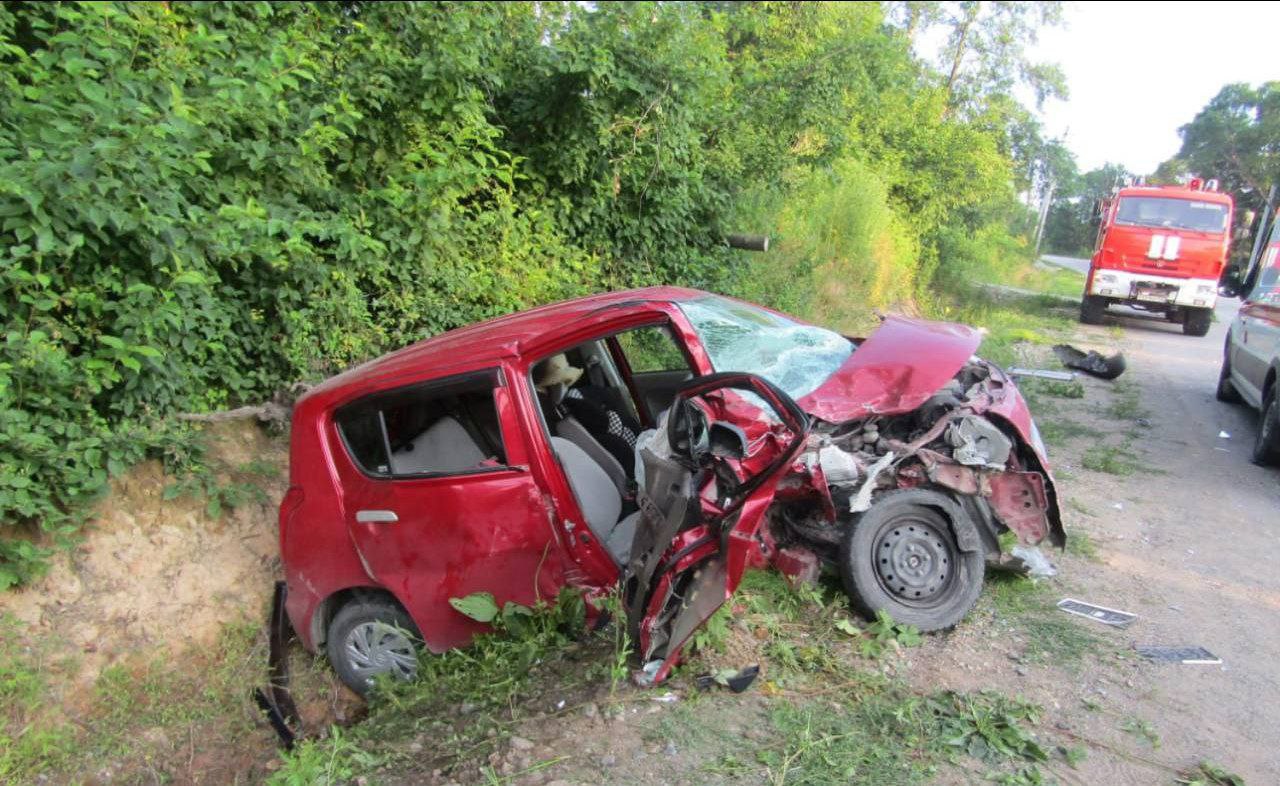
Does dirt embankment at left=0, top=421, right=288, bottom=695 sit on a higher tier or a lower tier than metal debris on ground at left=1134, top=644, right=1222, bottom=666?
lower

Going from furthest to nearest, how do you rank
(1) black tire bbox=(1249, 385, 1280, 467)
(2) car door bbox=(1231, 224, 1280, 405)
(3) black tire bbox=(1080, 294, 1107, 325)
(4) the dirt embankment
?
(3) black tire bbox=(1080, 294, 1107, 325) < (2) car door bbox=(1231, 224, 1280, 405) < (1) black tire bbox=(1249, 385, 1280, 467) < (4) the dirt embankment

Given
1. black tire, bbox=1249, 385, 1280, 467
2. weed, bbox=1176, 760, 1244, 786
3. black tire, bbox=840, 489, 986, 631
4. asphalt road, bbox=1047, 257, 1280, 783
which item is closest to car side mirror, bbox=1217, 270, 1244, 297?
Result: asphalt road, bbox=1047, 257, 1280, 783

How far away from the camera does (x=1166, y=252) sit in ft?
48.1

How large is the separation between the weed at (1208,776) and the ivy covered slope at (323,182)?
502 cm

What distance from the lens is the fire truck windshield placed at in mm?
14780

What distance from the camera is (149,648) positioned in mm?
4379

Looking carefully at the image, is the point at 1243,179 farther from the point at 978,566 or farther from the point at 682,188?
the point at 978,566

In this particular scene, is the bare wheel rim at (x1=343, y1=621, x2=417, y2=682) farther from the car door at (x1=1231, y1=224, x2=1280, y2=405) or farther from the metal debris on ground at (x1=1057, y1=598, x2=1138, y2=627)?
the car door at (x1=1231, y1=224, x2=1280, y2=405)

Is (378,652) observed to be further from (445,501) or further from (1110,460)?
(1110,460)

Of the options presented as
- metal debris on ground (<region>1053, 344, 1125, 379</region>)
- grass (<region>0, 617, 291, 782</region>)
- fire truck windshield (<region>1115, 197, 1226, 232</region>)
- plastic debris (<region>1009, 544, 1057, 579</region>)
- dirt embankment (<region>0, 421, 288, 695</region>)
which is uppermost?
fire truck windshield (<region>1115, 197, 1226, 232</region>)

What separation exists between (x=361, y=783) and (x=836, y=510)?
7.18ft

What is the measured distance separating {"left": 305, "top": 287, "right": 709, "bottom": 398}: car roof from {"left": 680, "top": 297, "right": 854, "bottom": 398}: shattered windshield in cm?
20

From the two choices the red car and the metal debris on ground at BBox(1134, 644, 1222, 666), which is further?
the metal debris on ground at BBox(1134, 644, 1222, 666)

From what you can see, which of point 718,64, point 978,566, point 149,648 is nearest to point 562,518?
point 978,566
